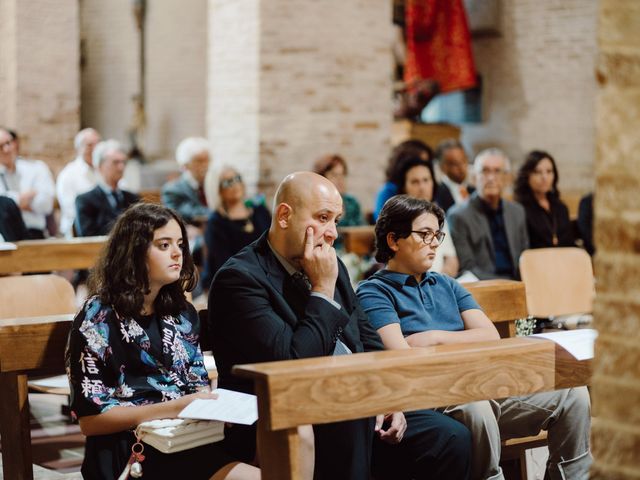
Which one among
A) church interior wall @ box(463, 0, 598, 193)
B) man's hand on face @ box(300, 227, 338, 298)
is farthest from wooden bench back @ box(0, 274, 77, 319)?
church interior wall @ box(463, 0, 598, 193)

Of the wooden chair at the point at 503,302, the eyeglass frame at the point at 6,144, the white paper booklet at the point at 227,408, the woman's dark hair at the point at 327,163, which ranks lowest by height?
the white paper booklet at the point at 227,408

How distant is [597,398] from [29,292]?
296 cm

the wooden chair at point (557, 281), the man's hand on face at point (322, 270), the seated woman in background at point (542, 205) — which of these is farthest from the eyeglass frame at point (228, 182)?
the man's hand on face at point (322, 270)

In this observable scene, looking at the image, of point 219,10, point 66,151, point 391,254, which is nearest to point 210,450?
point 391,254

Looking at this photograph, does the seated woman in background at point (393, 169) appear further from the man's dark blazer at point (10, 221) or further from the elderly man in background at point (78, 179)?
the elderly man in background at point (78, 179)

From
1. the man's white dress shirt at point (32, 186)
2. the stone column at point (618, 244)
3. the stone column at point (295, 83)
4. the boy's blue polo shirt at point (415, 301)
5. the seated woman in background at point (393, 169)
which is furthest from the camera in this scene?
the stone column at point (295, 83)

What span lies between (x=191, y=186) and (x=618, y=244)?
6536 mm

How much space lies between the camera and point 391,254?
378 cm

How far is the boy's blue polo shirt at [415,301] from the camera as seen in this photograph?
3627mm

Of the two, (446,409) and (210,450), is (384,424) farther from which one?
(210,450)

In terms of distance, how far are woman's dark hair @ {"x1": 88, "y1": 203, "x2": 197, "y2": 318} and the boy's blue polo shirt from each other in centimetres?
71

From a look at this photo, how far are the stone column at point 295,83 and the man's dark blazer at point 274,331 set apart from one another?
6.30 metres

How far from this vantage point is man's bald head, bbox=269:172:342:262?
10.5 feet

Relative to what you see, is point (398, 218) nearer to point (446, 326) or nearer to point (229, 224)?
point (446, 326)
